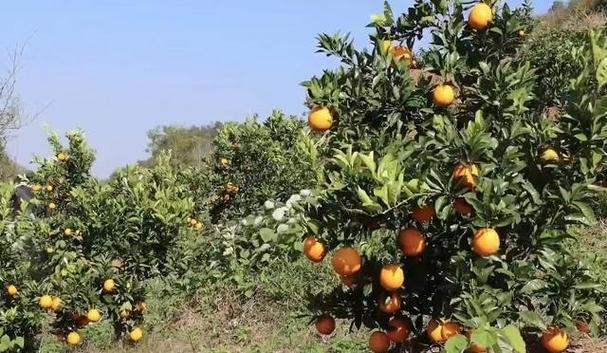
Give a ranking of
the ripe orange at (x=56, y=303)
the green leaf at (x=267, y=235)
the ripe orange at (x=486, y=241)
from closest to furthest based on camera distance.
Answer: the ripe orange at (x=486, y=241) < the ripe orange at (x=56, y=303) < the green leaf at (x=267, y=235)

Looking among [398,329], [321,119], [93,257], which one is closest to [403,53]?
[321,119]

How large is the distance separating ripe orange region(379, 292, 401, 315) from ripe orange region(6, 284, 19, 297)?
3.07 metres

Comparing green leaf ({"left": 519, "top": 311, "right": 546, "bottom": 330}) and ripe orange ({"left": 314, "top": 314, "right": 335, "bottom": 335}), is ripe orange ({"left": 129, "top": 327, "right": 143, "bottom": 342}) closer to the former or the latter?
ripe orange ({"left": 314, "top": 314, "right": 335, "bottom": 335})

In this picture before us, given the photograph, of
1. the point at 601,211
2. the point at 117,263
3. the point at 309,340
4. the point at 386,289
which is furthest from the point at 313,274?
the point at 386,289

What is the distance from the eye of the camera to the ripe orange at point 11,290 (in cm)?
458

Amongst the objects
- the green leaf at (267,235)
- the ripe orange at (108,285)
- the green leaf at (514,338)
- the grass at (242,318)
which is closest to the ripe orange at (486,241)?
the green leaf at (514,338)

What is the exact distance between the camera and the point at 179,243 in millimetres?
5402

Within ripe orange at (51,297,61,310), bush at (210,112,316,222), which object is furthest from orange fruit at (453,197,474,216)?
bush at (210,112,316,222)

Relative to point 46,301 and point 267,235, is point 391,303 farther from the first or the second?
point 267,235

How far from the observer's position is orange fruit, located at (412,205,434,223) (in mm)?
2400

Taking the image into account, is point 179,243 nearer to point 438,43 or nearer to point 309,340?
point 309,340

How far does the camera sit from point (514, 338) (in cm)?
218

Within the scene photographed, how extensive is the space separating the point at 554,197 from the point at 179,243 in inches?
141

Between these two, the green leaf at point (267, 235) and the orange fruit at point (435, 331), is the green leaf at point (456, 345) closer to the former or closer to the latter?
the orange fruit at point (435, 331)
